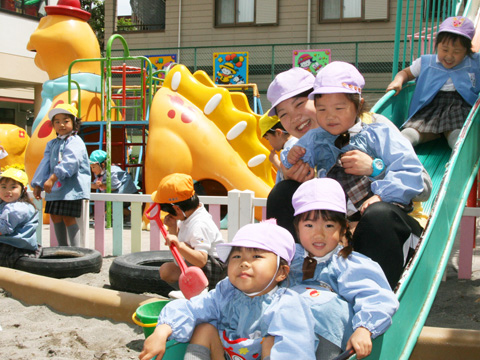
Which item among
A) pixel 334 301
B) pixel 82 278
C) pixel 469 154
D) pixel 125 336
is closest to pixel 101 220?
pixel 82 278

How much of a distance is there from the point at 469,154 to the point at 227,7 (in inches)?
564

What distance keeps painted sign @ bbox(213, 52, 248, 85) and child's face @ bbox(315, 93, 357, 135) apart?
12.7m

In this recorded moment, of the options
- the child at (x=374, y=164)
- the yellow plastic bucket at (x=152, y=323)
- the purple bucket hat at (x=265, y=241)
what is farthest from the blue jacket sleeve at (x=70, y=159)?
the purple bucket hat at (x=265, y=241)

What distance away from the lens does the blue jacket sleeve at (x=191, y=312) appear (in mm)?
2021

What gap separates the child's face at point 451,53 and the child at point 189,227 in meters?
1.92

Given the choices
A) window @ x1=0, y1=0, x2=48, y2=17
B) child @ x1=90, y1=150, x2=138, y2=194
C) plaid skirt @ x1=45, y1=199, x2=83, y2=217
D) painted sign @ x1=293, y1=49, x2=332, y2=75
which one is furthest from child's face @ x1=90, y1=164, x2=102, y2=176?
window @ x1=0, y1=0, x2=48, y2=17

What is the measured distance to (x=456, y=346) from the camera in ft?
8.54

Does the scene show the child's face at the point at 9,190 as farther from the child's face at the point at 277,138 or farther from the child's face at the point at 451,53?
the child's face at the point at 451,53

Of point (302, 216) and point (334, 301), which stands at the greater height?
point (302, 216)

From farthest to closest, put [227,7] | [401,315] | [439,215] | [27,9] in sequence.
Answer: [27,9], [227,7], [439,215], [401,315]

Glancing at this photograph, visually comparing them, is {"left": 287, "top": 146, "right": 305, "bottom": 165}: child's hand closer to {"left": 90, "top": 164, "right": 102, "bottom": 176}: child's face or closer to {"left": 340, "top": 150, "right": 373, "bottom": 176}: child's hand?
{"left": 340, "top": 150, "right": 373, "bottom": 176}: child's hand

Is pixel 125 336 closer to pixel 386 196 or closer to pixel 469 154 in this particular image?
pixel 386 196

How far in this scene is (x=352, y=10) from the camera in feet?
50.7

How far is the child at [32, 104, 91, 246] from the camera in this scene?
5.09 metres
